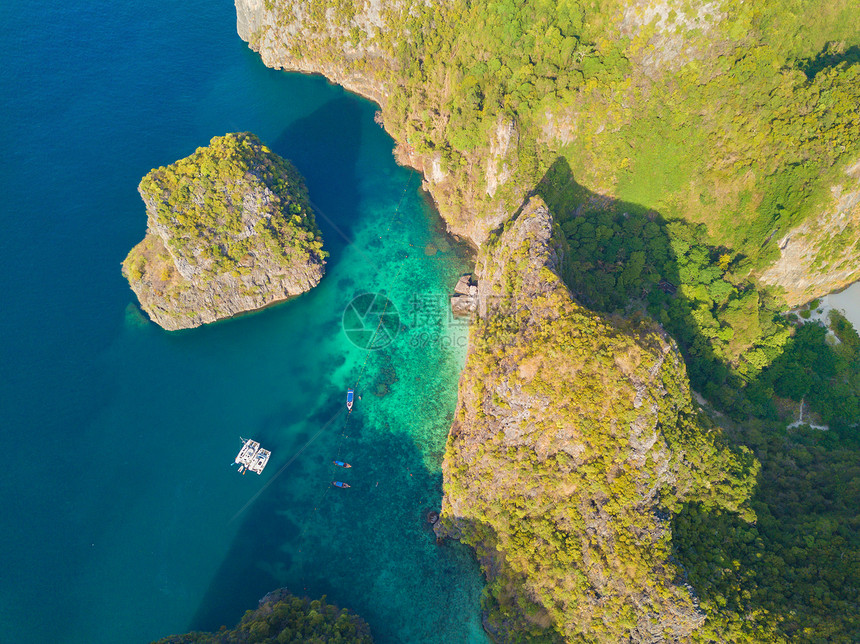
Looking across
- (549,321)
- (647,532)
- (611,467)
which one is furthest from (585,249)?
(647,532)

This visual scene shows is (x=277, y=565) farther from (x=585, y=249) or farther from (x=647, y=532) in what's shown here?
(x=585, y=249)

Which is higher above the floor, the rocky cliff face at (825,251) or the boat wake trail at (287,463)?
the rocky cliff face at (825,251)

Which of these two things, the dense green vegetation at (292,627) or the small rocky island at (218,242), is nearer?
the dense green vegetation at (292,627)

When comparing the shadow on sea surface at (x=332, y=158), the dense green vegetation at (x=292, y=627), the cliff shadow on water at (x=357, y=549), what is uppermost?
the shadow on sea surface at (x=332, y=158)

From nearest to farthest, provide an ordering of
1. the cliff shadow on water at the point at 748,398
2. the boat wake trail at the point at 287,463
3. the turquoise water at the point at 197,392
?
the cliff shadow on water at the point at 748,398, the turquoise water at the point at 197,392, the boat wake trail at the point at 287,463

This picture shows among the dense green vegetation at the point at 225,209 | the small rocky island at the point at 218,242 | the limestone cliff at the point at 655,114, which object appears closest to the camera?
the limestone cliff at the point at 655,114

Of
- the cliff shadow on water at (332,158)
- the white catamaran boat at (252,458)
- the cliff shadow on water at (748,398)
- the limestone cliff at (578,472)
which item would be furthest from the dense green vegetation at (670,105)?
the white catamaran boat at (252,458)

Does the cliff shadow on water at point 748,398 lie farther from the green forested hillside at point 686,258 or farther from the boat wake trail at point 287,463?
the boat wake trail at point 287,463
